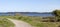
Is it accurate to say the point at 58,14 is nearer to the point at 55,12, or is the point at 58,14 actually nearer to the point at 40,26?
the point at 55,12

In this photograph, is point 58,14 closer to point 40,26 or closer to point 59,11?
point 59,11

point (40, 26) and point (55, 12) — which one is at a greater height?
point (40, 26)

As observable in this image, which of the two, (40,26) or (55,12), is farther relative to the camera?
(55,12)

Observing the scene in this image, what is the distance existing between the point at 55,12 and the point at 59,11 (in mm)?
1603

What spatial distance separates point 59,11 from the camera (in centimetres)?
4100

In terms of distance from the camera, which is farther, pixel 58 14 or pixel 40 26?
pixel 58 14

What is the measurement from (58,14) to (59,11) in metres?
1.00

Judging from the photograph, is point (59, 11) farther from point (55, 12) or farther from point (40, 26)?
point (40, 26)

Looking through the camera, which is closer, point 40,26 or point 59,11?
point 40,26

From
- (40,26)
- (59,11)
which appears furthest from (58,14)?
(40,26)

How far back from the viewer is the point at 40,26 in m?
19.7

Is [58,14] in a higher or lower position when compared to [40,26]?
lower

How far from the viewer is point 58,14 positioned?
132 ft

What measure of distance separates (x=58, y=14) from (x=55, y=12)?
2124mm
